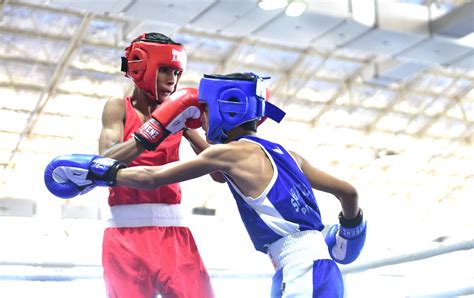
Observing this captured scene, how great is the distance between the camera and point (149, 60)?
2723 millimetres

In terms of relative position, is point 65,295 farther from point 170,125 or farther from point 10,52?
point 10,52

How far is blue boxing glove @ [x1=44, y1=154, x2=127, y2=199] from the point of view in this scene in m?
2.31

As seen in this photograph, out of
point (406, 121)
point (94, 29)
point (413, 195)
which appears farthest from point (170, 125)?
point (413, 195)

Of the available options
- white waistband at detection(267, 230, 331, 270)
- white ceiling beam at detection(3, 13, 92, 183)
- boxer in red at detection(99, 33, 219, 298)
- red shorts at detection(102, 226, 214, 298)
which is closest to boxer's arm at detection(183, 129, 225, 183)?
boxer in red at detection(99, 33, 219, 298)

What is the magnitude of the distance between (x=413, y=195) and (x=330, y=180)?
19480 millimetres

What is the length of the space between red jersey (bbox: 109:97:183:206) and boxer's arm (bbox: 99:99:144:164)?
0.10 feet

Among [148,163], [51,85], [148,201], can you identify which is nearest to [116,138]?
[148,163]

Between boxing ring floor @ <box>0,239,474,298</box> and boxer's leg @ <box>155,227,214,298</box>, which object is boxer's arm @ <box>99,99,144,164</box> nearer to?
boxer's leg @ <box>155,227,214,298</box>

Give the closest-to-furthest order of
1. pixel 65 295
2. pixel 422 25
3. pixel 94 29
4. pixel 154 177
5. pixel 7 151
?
pixel 154 177
pixel 65 295
pixel 422 25
pixel 94 29
pixel 7 151

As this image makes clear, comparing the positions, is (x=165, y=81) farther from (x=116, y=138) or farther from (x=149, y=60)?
(x=116, y=138)

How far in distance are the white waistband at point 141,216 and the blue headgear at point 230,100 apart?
0.33 m

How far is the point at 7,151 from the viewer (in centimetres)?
1602

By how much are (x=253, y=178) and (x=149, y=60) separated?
68 cm

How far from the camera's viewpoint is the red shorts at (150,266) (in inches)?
98.3
